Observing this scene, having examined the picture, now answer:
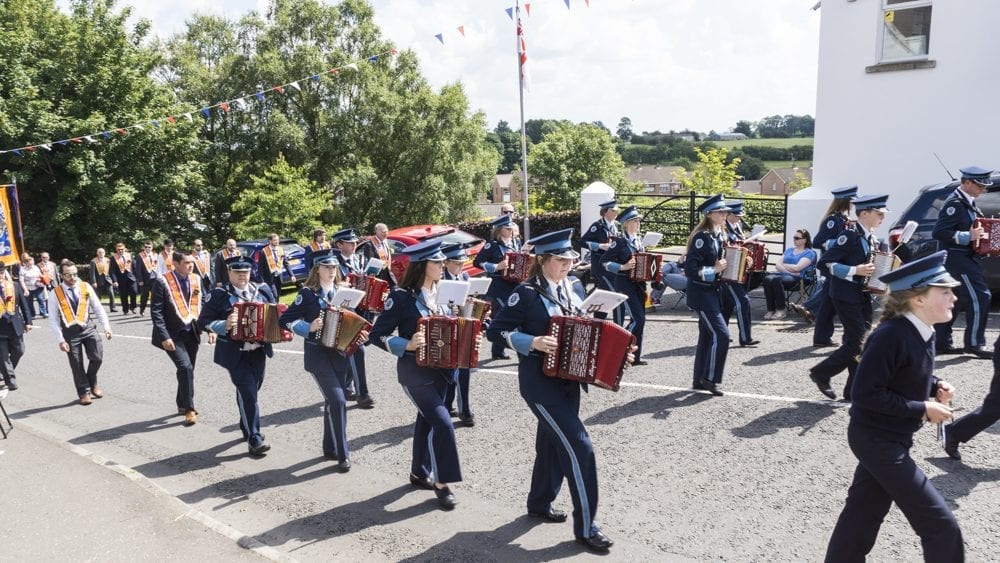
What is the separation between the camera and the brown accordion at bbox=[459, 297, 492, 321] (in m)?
6.75

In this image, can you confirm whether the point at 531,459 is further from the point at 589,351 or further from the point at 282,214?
the point at 282,214

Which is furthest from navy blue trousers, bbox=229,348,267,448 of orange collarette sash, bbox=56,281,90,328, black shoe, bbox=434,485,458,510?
orange collarette sash, bbox=56,281,90,328

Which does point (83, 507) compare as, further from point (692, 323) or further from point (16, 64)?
point (16, 64)

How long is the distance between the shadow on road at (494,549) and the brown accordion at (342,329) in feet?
6.86

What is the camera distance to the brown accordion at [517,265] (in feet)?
35.6

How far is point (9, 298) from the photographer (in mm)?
11570

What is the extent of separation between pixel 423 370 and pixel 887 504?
131 inches

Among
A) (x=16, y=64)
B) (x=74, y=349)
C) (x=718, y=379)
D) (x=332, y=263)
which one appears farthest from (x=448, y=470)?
(x=16, y=64)

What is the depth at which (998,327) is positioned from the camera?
423 inches

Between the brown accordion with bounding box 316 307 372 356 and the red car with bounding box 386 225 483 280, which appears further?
the red car with bounding box 386 225 483 280

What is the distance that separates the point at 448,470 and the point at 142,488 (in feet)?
9.51

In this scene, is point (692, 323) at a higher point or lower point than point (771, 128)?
lower

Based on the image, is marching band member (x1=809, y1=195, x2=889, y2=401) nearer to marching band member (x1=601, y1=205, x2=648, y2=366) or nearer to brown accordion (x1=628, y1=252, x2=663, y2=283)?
brown accordion (x1=628, y1=252, x2=663, y2=283)

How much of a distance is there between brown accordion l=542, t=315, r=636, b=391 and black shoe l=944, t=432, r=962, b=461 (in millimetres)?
3101
